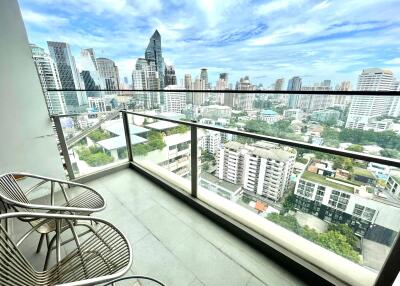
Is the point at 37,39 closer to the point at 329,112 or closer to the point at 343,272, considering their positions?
the point at 329,112

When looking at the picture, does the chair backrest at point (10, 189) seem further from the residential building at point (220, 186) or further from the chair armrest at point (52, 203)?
the residential building at point (220, 186)

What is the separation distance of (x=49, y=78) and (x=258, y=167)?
2.82m

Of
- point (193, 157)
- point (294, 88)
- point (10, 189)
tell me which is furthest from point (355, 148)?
point (10, 189)

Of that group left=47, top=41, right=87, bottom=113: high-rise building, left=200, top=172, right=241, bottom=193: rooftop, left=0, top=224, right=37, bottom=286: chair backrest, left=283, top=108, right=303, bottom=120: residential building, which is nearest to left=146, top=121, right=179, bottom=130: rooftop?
left=200, top=172, right=241, bottom=193: rooftop

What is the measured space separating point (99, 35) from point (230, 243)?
4.91 m

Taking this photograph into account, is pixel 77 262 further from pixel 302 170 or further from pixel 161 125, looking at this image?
pixel 161 125

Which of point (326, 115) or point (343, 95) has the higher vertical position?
point (343, 95)

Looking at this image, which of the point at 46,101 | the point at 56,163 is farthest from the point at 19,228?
the point at 46,101

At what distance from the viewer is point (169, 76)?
2674 millimetres

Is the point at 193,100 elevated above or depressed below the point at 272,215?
above

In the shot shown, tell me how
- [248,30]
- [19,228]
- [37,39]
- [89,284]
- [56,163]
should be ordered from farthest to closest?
[248,30] → [56,163] → [37,39] → [19,228] → [89,284]

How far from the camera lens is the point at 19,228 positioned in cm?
196

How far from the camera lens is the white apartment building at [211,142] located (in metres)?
1.89

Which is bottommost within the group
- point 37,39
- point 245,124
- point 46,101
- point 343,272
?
point 343,272
